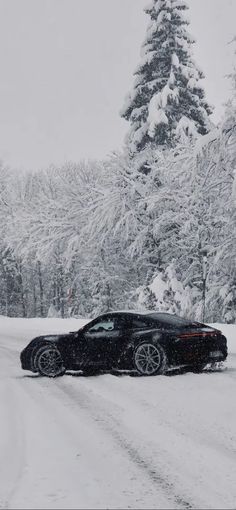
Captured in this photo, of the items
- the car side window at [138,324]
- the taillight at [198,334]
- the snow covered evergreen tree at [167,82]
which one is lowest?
the taillight at [198,334]

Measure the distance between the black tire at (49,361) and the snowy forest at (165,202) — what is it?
893 centimetres

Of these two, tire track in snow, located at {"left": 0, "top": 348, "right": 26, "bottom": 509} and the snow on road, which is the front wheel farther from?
tire track in snow, located at {"left": 0, "top": 348, "right": 26, "bottom": 509}

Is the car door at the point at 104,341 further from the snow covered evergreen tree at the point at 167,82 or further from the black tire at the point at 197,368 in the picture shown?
the snow covered evergreen tree at the point at 167,82

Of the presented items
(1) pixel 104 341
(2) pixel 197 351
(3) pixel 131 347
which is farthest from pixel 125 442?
(1) pixel 104 341

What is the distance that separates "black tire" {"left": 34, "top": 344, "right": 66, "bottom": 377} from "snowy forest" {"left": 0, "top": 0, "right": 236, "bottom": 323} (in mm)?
8930

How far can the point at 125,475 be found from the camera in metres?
4.72

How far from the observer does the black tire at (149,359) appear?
980 cm

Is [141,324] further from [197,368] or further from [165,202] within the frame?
[165,202]

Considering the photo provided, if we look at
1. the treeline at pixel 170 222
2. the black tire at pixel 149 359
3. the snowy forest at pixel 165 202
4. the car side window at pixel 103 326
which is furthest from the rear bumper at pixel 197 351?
the snowy forest at pixel 165 202

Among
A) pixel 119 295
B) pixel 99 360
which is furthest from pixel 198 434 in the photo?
pixel 119 295

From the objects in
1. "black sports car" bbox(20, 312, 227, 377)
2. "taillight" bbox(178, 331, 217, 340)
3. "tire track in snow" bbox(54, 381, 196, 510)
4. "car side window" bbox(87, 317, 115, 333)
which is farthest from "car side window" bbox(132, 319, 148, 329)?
"tire track in snow" bbox(54, 381, 196, 510)

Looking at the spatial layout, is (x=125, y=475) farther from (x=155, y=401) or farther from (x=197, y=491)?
(x=155, y=401)

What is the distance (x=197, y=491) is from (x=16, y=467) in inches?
63.7

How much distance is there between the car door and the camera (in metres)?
10.2
